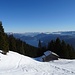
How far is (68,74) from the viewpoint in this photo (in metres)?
19.8

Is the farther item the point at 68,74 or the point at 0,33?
the point at 0,33

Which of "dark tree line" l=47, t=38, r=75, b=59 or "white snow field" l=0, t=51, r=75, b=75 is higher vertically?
"white snow field" l=0, t=51, r=75, b=75

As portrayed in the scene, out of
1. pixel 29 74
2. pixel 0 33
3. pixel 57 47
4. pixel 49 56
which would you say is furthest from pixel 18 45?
pixel 29 74

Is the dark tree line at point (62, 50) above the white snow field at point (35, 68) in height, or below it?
below

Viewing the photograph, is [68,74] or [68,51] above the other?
[68,74]

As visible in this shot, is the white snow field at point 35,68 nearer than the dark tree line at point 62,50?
Yes

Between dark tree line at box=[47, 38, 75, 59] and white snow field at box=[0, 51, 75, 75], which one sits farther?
dark tree line at box=[47, 38, 75, 59]

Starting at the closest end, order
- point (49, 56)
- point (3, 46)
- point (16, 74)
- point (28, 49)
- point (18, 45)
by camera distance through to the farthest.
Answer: point (16, 74) → point (3, 46) → point (49, 56) → point (18, 45) → point (28, 49)

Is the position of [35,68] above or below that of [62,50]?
above

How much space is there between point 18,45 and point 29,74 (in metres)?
71.3

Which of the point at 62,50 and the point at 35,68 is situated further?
the point at 62,50

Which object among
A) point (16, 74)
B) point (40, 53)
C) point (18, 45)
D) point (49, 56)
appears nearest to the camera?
point (16, 74)

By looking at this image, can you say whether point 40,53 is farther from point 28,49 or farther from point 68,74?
point 68,74

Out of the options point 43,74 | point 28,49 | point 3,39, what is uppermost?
point 3,39
